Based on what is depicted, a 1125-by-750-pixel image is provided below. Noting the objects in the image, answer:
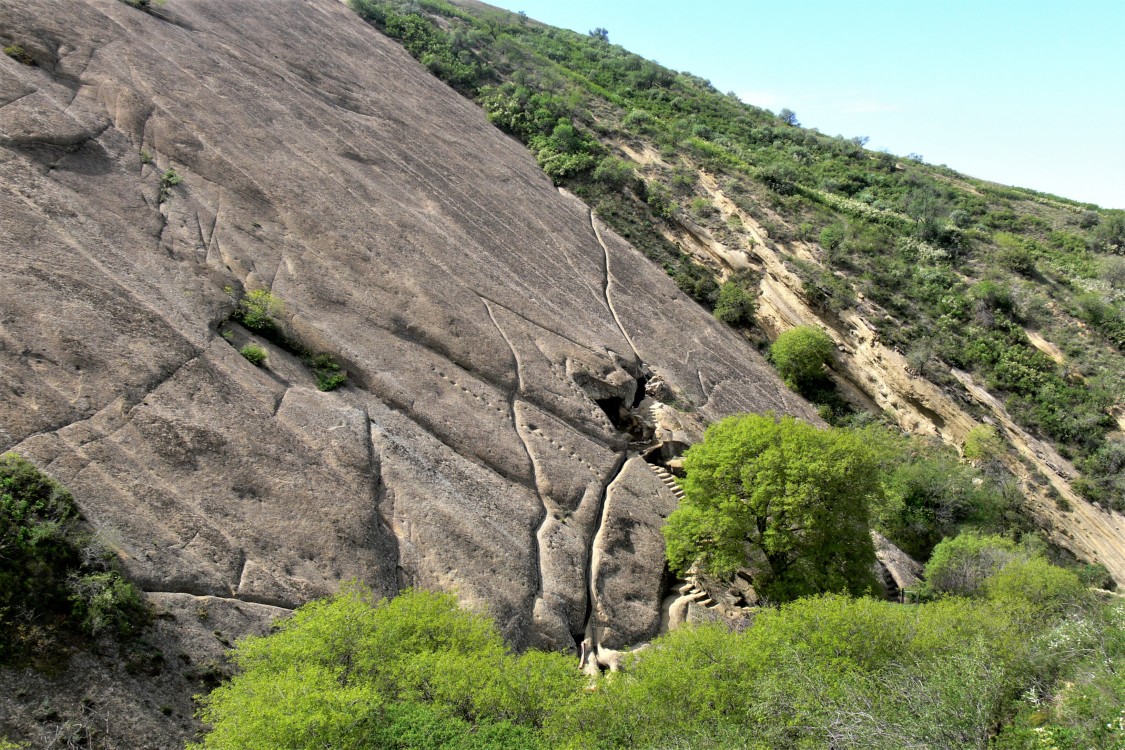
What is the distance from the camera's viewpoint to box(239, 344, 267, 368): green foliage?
18172 millimetres

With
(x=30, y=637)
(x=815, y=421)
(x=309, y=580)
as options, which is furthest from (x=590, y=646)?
(x=815, y=421)

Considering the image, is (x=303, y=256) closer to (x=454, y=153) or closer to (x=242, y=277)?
(x=242, y=277)

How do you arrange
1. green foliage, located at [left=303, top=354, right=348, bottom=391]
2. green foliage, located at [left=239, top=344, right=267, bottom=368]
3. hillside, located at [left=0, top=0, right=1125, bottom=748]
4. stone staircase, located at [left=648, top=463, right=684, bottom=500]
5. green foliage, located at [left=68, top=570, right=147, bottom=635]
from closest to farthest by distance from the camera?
green foliage, located at [left=68, top=570, right=147, bottom=635] → hillside, located at [left=0, top=0, right=1125, bottom=748] → green foliage, located at [left=239, top=344, right=267, bottom=368] → green foliage, located at [left=303, top=354, right=348, bottom=391] → stone staircase, located at [left=648, top=463, right=684, bottom=500]

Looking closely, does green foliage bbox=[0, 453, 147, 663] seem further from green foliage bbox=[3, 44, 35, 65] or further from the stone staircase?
green foliage bbox=[3, 44, 35, 65]

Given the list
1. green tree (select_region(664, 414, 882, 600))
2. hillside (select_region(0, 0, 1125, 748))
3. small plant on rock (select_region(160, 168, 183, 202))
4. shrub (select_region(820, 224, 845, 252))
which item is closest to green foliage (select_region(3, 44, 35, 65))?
hillside (select_region(0, 0, 1125, 748))

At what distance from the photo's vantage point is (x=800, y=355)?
33.0 meters

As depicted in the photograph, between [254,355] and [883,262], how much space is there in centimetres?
3479

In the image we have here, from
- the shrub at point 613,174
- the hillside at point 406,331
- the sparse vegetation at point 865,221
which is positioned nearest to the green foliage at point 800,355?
the hillside at point 406,331

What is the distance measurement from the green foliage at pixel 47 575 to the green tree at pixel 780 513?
13.9 meters

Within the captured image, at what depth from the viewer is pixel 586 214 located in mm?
35812

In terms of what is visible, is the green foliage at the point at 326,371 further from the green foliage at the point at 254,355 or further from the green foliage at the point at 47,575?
the green foliage at the point at 47,575

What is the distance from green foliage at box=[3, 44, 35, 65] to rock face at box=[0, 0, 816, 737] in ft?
1.07

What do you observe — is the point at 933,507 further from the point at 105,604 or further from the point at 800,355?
the point at 105,604

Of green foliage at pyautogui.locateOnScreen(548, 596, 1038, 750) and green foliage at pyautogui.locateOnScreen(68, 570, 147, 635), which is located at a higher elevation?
green foliage at pyautogui.locateOnScreen(548, 596, 1038, 750)
